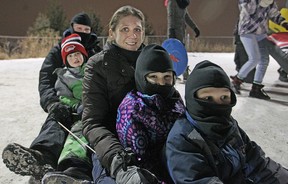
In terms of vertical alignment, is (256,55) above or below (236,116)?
above

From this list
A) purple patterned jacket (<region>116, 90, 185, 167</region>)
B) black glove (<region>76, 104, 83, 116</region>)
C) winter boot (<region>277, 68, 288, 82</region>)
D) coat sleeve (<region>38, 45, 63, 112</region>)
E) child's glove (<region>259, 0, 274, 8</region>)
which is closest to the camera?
purple patterned jacket (<region>116, 90, 185, 167</region>)

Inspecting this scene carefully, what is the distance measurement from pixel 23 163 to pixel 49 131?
373 mm

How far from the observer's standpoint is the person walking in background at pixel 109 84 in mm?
1784

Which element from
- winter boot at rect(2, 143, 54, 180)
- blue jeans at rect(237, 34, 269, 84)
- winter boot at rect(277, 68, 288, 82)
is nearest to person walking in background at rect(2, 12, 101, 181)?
winter boot at rect(2, 143, 54, 180)

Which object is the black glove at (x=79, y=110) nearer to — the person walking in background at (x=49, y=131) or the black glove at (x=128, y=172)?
the person walking in background at (x=49, y=131)

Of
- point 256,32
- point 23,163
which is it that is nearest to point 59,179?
point 23,163

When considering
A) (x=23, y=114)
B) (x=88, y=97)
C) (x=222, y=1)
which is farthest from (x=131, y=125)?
(x=222, y=1)

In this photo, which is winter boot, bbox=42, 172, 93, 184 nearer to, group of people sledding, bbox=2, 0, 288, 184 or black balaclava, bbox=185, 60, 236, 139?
group of people sledding, bbox=2, 0, 288, 184

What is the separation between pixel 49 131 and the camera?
241cm

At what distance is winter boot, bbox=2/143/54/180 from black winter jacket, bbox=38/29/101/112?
805 millimetres

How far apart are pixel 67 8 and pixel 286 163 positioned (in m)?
16.0

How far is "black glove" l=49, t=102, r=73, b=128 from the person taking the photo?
2500 mm

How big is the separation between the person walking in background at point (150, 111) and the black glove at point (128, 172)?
7 centimetres

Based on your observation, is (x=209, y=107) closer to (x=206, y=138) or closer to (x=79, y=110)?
(x=206, y=138)
